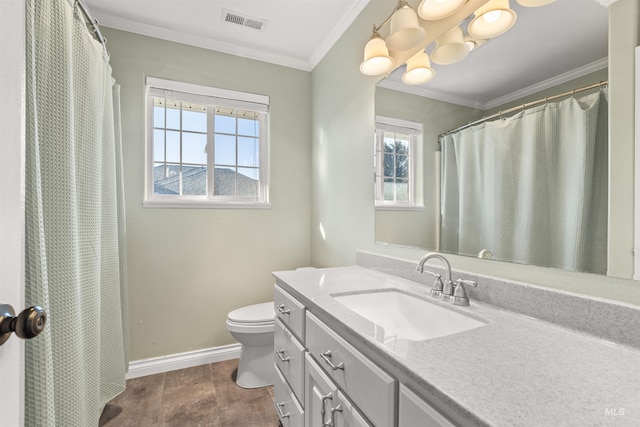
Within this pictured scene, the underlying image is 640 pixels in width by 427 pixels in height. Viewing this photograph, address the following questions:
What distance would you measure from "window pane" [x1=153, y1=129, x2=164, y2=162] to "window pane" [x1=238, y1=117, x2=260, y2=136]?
2.01 feet

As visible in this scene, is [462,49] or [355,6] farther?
[355,6]

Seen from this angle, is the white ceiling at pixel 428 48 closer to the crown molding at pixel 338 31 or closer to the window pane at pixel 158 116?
the crown molding at pixel 338 31

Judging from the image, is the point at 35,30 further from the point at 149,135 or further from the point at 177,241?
the point at 177,241

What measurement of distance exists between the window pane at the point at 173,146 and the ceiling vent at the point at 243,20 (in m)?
0.93

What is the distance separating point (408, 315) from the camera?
3.76ft

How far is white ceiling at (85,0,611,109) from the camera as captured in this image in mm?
858

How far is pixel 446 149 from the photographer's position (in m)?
1.29

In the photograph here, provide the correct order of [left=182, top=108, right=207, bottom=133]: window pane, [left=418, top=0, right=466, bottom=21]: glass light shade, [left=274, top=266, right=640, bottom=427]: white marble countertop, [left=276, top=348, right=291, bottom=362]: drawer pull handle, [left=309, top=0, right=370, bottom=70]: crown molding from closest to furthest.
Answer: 1. [left=274, top=266, right=640, bottom=427]: white marble countertop
2. [left=418, top=0, right=466, bottom=21]: glass light shade
3. [left=276, top=348, right=291, bottom=362]: drawer pull handle
4. [left=309, top=0, right=370, bottom=70]: crown molding
5. [left=182, top=108, right=207, bottom=133]: window pane

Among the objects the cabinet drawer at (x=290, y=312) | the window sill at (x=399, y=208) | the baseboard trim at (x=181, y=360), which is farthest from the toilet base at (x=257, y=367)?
the window sill at (x=399, y=208)

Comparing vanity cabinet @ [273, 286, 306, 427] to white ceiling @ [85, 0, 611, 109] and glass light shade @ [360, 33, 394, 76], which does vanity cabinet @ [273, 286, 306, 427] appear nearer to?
white ceiling @ [85, 0, 611, 109]

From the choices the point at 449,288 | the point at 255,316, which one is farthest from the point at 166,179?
the point at 449,288

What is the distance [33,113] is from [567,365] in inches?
59.9

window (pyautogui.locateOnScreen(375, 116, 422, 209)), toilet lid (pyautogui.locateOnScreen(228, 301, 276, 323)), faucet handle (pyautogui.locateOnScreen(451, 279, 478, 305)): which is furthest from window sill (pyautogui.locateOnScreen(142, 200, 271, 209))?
faucet handle (pyautogui.locateOnScreen(451, 279, 478, 305))

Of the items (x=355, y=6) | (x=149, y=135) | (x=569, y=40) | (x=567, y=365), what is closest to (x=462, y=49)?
(x=569, y=40)
